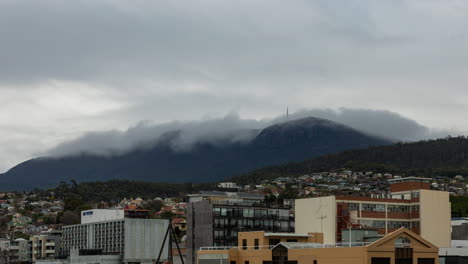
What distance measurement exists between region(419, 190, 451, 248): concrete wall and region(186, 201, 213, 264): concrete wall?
1545 inches

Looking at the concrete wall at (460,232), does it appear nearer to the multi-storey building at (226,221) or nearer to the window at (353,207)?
the multi-storey building at (226,221)

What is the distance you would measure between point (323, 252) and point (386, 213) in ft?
134

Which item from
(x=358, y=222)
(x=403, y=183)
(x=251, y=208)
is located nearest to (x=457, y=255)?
(x=358, y=222)

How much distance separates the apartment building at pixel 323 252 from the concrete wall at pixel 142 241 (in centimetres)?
8501

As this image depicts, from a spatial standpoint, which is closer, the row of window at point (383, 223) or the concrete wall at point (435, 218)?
the row of window at point (383, 223)

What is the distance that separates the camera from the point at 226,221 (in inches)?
5723

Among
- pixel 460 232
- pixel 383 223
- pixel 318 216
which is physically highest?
pixel 318 216

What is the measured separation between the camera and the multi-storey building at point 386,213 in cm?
12719

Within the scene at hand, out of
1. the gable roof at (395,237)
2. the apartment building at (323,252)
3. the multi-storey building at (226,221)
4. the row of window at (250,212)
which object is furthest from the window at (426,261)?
the row of window at (250,212)

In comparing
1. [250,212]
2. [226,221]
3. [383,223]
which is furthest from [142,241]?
[383,223]

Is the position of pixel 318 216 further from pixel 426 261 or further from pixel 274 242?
pixel 426 261

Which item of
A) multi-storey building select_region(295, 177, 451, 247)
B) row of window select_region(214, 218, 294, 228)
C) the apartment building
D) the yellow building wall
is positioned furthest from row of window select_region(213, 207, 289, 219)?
the yellow building wall

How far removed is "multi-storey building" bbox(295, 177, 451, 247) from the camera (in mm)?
127188

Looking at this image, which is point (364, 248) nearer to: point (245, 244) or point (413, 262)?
point (413, 262)
